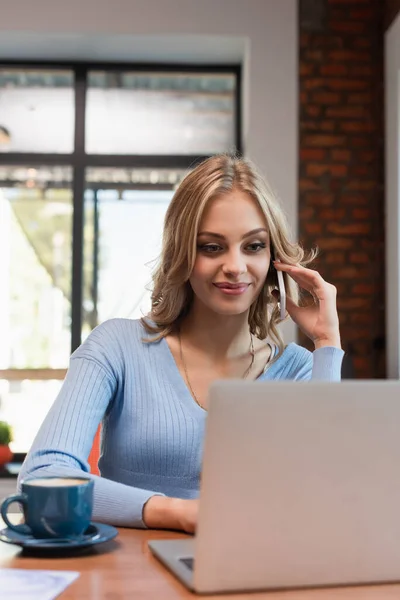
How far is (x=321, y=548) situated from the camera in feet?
2.74

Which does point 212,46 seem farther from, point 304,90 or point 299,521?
point 299,521

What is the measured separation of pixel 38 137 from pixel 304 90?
1.57 meters

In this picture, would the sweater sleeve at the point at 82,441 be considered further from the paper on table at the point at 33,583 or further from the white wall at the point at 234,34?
the white wall at the point at 234,34

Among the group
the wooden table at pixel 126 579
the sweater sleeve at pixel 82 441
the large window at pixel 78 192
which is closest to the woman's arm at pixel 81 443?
the sweater sleeve at pixel 82 441

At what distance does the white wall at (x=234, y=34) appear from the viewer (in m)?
4.53

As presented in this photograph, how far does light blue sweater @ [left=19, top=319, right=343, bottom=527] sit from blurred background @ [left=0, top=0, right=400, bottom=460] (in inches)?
110

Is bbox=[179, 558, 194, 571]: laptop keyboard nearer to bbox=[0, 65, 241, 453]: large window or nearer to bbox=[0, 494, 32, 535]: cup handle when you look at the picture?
bbox=[0, 494, 32, 535]: cup handle

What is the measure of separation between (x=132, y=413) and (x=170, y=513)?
427 mm

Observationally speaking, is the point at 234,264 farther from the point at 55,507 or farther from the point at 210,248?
the point at 55,507

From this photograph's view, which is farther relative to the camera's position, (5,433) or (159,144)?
(159,144)

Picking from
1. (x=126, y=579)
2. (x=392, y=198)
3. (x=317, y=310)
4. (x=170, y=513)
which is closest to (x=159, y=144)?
(x=392, y=198)

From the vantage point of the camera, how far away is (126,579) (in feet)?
2.92

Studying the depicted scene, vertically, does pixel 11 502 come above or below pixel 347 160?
below

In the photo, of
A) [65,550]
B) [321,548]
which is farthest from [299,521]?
[65,550]
